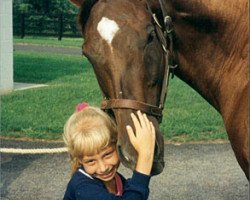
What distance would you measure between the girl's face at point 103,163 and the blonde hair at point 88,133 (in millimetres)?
27

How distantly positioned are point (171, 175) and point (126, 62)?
3.66 metres

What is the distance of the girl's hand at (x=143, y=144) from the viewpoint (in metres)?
2.36

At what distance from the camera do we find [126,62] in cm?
246

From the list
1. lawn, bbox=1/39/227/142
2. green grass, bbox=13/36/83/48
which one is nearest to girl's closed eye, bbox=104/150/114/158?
lawn, bbox=1/39/227/142

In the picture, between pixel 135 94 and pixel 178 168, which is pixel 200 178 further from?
pixel 135 94

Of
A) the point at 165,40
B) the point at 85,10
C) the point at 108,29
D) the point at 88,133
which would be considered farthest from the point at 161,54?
the point at 88,133

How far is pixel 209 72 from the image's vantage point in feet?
9.56

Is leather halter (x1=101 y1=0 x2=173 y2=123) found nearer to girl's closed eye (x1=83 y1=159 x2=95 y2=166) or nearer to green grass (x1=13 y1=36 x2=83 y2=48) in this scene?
girl's closed eye (x1=83 y1=159 x2=95 y2=166)

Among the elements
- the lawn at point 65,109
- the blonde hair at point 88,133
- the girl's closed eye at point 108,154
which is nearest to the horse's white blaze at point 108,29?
the blonde hair at point 88,133

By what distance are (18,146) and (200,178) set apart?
2596 millimetres

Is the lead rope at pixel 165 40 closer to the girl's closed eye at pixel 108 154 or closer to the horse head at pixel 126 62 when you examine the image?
the horse head at pixel 126 62

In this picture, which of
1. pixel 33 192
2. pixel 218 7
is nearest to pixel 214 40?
pixel 218 7

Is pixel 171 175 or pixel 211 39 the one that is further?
pixel 171 175

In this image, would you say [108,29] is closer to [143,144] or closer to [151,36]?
[151,36]
